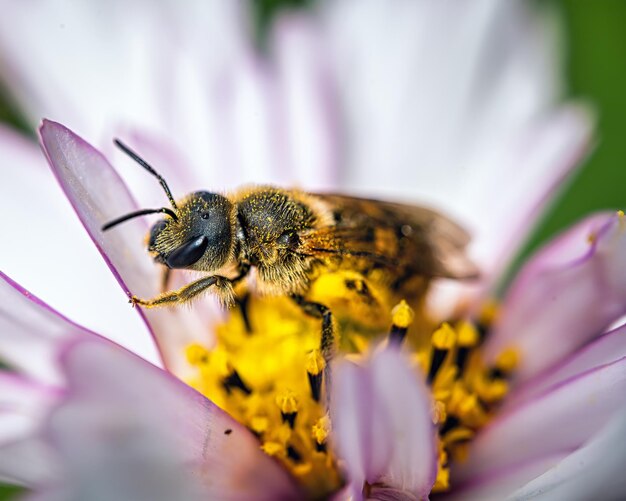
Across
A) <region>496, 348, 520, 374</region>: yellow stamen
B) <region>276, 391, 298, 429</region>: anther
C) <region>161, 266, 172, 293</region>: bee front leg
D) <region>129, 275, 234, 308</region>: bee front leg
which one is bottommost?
<region>496, 348, 520, 374</region>: yellow stamen

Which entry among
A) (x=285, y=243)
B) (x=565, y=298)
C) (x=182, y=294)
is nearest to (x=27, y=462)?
(x=182, y=294)

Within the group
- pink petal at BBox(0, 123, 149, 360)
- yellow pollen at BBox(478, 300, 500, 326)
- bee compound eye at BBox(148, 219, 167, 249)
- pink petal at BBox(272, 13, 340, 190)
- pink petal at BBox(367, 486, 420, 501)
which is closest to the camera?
pink petal at BBox(367, 486, 420, 501)

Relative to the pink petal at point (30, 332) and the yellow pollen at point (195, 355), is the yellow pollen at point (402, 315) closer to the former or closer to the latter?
the yellow pollen at point (195, 355)

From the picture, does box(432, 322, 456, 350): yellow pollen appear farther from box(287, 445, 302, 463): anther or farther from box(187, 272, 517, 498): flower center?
box(287, 445, 302, 463): anther

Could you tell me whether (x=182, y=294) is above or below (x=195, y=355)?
above

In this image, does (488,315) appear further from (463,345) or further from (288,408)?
(288,408)

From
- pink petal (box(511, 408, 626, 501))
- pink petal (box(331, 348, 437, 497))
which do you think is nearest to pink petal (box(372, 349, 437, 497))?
pink petal (box(331, 348, 437, 497))

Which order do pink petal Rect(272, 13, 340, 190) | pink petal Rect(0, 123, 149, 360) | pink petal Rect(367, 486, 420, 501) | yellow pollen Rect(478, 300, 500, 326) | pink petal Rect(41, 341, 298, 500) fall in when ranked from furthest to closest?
pink petal Rect(272, 13, 340, 190)
yellow pollen Rect(478, 300, 500, 326)
pink petal Rect(0, 123, 149, 360)
pink petal Rect(367, 486, 420, 501)
pink petal Rect(41, 341, 298, 500)
